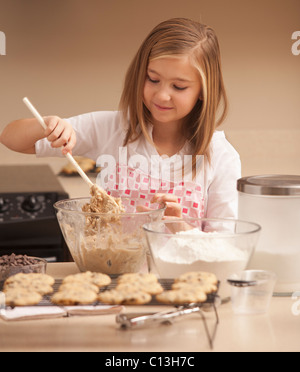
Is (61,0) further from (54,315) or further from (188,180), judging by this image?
(54,315)

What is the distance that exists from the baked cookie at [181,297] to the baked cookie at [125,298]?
20mm

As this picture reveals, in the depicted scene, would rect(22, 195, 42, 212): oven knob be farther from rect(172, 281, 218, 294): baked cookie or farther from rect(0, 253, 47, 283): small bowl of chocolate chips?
rect(172, 281, 218, 294): baked cookie

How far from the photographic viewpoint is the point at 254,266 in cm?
97

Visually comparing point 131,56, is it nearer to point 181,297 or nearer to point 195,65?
point 195,65

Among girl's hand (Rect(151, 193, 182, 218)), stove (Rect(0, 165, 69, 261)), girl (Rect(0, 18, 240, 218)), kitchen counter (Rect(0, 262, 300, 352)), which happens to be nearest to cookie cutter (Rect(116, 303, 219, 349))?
kitchen counter (Rect(0, 262, 300, 352))

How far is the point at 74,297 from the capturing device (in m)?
0.77

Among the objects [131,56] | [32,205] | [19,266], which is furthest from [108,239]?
[131,56]

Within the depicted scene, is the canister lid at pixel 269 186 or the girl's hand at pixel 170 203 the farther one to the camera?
the girl's hand at pixel 170 203

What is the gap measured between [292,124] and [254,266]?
1772 millimetres

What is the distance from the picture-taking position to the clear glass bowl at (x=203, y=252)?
879 millimetres

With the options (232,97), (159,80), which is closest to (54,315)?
(159,80)

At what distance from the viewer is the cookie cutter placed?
31.0 inches

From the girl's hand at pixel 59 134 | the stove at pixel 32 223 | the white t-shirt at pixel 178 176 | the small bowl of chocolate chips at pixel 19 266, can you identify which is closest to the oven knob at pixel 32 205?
the stove at pixel 32 223

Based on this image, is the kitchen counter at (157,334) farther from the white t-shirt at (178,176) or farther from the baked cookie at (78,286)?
the white t-shirt at (178,176)
